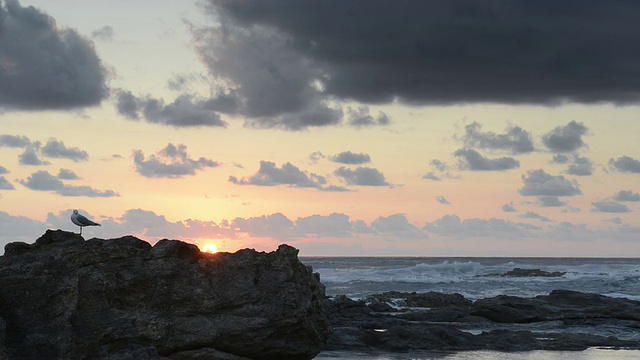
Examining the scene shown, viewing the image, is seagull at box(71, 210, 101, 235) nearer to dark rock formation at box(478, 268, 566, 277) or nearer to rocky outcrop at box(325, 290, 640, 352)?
rocky outcrop at box(325, 290, 640, 352)

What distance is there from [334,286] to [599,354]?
44572 mm

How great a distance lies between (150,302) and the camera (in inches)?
593

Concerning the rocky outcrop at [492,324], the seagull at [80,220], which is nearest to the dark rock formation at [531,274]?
the rocky outcrop at [492,324]

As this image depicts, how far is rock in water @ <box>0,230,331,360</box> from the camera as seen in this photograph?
14.3 meters

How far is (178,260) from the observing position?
15523 mm

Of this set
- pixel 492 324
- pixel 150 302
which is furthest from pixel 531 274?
pixel 150 302

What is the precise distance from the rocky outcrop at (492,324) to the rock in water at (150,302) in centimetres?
826

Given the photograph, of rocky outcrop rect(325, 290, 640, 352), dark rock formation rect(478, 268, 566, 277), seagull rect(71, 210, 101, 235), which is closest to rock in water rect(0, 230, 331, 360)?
seagull rect(71, 210, 101, 235)

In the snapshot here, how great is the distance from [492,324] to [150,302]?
20277 mm

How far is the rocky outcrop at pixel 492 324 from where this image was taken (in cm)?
2467

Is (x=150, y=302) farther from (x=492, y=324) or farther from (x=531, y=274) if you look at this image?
(x=531, y=274)

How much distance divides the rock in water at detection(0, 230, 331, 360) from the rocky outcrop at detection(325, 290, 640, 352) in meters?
8.26

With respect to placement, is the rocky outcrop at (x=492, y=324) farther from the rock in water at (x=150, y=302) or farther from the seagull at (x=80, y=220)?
the rock in water at (x=150, y=302)

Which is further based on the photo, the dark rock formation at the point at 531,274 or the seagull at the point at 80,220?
the dark rock formation at the point at 531,274
